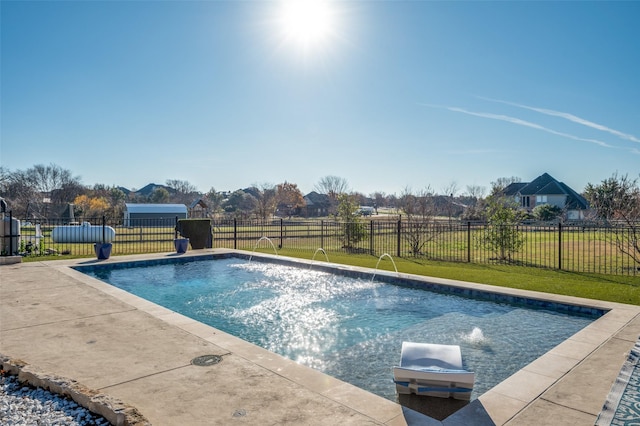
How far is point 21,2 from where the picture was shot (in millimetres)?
11398

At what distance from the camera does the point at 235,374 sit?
3621mm

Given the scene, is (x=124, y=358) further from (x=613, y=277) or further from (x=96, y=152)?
(x=96, y=152)

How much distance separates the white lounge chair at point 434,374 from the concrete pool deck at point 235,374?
0.62 feet

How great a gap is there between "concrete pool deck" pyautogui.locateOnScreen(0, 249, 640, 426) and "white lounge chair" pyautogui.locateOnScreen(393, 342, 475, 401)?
19 cm

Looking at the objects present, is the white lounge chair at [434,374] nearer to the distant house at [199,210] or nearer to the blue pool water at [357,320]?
the blue pool water at [357,320]

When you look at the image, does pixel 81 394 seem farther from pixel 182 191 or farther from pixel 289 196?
pixel 182 191

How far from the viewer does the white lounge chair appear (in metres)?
3.21

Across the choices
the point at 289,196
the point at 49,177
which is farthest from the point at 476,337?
the point at 289,196

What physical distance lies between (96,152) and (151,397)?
3557 cm

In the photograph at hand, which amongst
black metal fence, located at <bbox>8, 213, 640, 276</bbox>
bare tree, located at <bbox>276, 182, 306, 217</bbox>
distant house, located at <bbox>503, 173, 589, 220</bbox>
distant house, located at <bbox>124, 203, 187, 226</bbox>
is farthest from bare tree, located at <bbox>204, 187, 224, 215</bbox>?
distant house, located at <bbox>503, 173, 589, 220</bbox>

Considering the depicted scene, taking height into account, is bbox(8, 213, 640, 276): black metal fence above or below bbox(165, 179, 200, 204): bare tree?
below

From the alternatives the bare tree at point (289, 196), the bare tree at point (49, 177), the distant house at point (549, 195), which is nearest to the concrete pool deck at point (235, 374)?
the distant house at point (549, 195)

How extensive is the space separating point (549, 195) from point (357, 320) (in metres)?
57.4

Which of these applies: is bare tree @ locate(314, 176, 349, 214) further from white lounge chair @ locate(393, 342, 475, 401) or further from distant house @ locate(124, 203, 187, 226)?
white lounge chair @ locate(393, 342, 475, 401)
